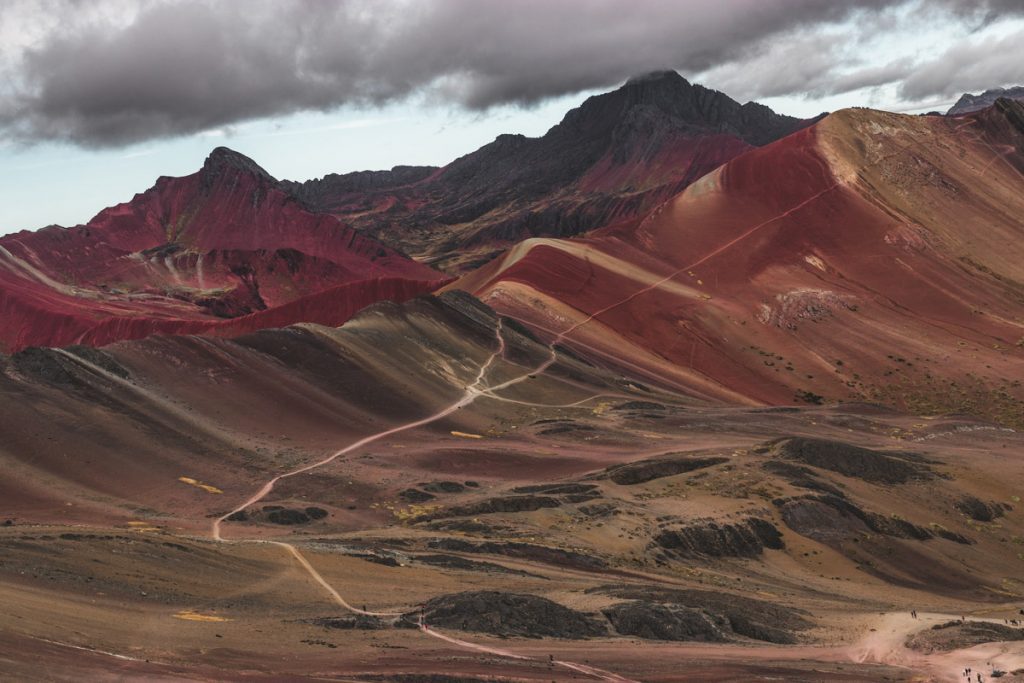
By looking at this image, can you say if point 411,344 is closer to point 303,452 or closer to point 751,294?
point 303,452

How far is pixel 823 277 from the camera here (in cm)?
13675

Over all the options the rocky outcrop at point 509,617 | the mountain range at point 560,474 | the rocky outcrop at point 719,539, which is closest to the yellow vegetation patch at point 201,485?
the mountain range at point 560,474

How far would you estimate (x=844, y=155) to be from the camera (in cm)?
16112

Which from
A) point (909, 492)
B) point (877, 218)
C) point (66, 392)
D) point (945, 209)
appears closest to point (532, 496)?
point (909, 492)

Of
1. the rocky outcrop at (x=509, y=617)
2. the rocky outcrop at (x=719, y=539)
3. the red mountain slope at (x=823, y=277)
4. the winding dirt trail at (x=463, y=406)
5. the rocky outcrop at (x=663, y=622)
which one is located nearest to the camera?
the winding dirt trail at (x=463, y=406)

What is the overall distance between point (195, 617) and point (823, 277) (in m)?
118

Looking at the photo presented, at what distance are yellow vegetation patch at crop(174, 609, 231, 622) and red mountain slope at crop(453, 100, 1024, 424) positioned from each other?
254ft

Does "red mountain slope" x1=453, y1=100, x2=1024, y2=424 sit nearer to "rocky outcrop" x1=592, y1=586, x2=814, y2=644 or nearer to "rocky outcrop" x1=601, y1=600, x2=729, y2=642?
"rocky outcrop" x1=592, y1=586, x2=814, y2=644

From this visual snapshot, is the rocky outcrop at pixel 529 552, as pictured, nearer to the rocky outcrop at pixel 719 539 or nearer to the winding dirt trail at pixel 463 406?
the rocky outcrop at pixel 719 539

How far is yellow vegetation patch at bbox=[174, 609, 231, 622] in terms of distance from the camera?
3266 cm

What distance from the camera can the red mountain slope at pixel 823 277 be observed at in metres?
114

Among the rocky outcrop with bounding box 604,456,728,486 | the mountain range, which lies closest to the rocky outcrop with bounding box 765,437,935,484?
the mountain range

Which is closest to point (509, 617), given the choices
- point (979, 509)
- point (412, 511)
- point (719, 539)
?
point (412, 511)

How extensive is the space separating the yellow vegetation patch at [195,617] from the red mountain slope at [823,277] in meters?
77.5
